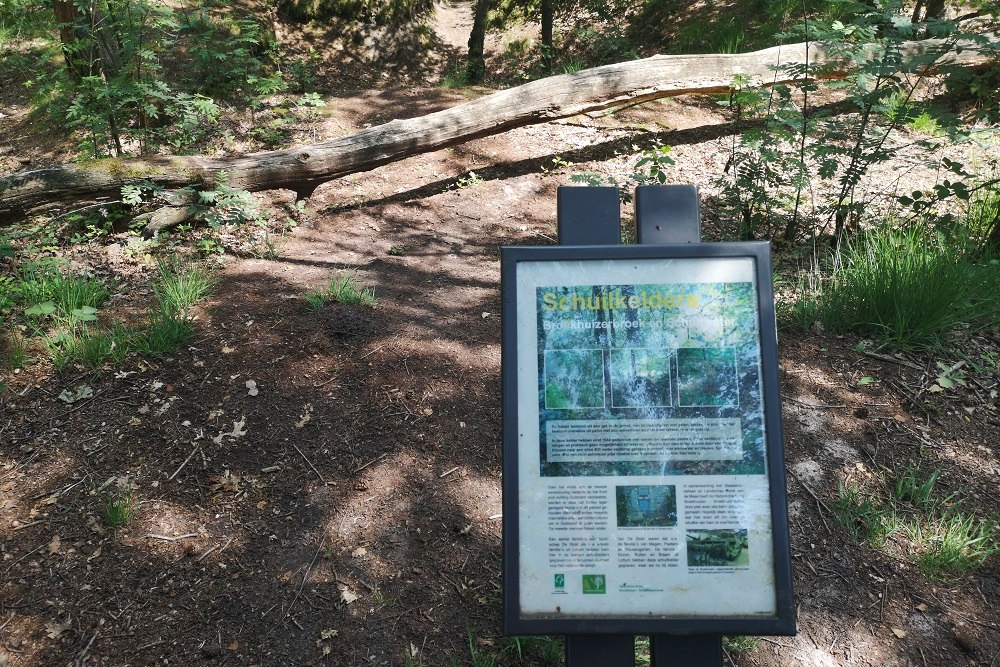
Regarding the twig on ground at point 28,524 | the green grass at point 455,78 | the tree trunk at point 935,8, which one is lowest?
the twig on ground at point 28,524

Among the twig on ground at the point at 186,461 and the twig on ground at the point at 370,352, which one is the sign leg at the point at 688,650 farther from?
the twig on ground at the point at 370,352

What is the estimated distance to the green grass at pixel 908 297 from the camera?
11.7 ft

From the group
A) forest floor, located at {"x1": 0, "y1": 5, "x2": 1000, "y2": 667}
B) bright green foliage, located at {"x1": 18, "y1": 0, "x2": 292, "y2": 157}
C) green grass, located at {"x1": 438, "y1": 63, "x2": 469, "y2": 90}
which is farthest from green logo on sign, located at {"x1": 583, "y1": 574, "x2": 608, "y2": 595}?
green grass, located at {"x1": 438, "y1": 63, "x2": 469, "y2": 90}

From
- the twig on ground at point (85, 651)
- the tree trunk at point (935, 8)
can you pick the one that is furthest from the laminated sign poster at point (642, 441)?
the tree trunk at point (935, 8)

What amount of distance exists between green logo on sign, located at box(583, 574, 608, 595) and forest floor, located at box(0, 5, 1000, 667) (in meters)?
0.87

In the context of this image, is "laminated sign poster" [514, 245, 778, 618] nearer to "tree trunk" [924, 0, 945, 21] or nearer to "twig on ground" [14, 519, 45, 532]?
"twig on ground" [14, 519, 45, 532]

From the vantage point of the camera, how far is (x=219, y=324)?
3.78 m

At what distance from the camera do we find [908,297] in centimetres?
360

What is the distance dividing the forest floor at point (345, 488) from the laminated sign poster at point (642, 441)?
35.9 inches

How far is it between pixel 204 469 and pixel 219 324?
1.08 metres

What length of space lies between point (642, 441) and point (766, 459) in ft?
1.02

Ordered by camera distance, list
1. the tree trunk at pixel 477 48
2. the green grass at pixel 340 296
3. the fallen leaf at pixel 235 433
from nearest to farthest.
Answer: the fallen leaf at pixel 235 433
the green grass at pixel 340 296
the tree trunk at pixel 477 48

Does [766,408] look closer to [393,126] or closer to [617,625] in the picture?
[617,625]

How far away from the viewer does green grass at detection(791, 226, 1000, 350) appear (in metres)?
3.57
